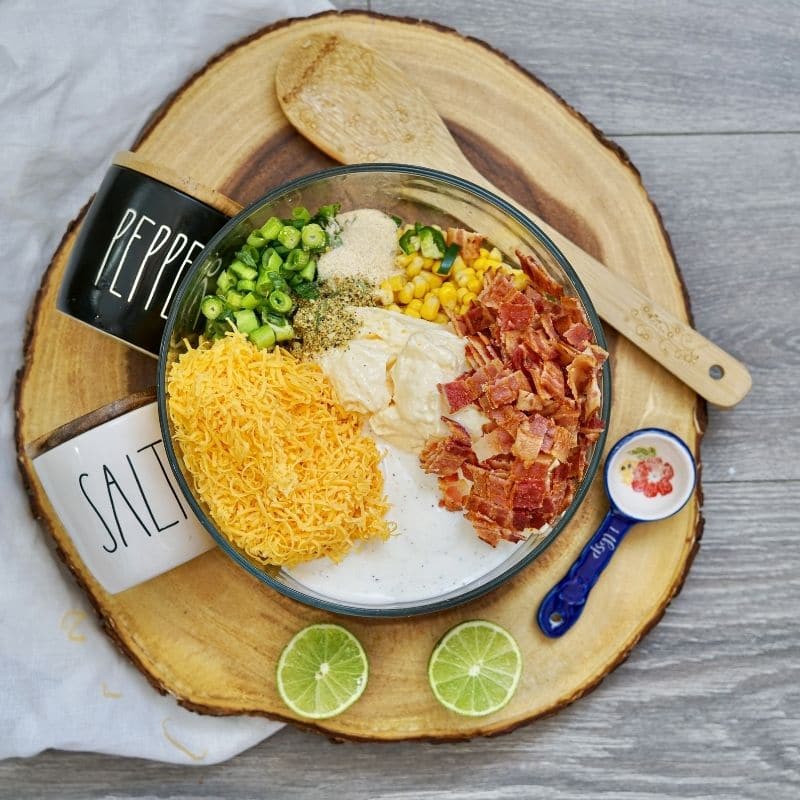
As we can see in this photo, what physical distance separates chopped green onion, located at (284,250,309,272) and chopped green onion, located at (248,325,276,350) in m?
0.17

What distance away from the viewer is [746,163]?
2.39 meters

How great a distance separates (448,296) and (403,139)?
467mm

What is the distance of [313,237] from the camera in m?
2.01

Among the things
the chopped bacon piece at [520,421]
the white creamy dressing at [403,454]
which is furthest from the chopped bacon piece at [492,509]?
the white creamy dressing at [403,454]

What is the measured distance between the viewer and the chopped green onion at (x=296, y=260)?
2008 millimetres

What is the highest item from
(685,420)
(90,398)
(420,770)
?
(90,398)

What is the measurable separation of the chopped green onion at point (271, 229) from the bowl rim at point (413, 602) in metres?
0.06

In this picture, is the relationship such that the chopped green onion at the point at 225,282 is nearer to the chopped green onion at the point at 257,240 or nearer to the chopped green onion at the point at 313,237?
the chopped green onion at the point at 257,240

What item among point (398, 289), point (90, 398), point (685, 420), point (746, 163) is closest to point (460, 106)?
point (398, 289)

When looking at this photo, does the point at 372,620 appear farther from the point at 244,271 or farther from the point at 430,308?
the point at 244,271

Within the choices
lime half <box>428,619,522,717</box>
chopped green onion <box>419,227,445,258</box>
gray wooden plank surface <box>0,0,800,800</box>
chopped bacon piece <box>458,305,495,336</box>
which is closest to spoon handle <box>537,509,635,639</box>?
lime half <box>428,619,522,717</box>

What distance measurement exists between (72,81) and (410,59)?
962 millimetres

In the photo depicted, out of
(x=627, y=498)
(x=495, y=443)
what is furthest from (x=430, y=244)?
(x=627, y=498)

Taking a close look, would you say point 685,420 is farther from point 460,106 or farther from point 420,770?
point 420,770
